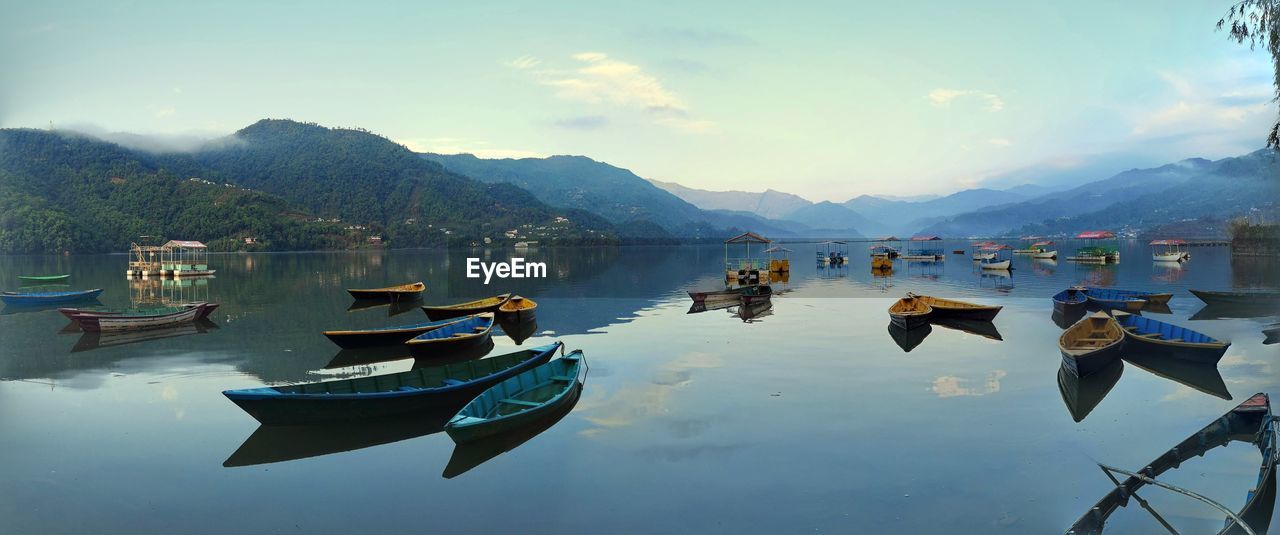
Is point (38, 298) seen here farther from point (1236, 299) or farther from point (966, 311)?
point (1236, 299)

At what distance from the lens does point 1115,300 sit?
4228 centimetres

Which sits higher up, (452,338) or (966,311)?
(452,338)

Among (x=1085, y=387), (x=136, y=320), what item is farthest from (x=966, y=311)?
(x=136, y=320)

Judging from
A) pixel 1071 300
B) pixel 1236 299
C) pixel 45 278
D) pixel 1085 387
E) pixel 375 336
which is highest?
pixel 45 278

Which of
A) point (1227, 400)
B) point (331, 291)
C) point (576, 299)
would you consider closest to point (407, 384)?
point (1227, 400)

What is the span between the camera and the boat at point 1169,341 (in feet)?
77.4

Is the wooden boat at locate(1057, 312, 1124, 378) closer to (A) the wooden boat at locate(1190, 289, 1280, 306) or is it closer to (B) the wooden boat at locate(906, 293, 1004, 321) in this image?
(B) the wooden boat at locate(906, 293, 1004, 321)

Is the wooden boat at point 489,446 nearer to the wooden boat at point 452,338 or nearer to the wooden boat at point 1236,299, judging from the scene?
the wooden boat at point 452,338

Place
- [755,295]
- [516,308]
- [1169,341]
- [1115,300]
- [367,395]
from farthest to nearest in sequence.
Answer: [755,295] → [1115,300] → [516,308] → [1169,341] → [367,395]

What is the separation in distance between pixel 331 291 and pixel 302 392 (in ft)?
166

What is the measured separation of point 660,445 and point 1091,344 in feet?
62.8

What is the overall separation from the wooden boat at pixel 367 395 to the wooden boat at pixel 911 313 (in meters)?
20.8

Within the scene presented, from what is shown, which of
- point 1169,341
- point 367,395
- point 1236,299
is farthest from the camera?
point 1236,299

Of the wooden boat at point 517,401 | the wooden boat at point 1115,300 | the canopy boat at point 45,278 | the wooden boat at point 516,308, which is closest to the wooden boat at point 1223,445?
the wooden boat at point 517,401
